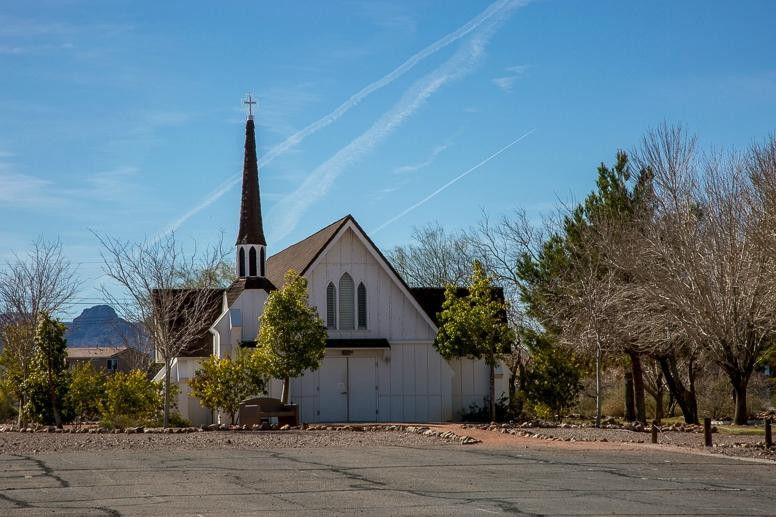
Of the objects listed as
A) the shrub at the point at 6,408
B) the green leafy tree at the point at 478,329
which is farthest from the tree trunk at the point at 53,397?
the green leafy tree at the point at 478,329

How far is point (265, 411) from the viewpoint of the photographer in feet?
94.6

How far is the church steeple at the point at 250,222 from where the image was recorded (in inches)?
1438

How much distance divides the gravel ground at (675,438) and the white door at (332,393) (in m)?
8.30

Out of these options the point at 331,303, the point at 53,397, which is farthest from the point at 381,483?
the point at 331,303

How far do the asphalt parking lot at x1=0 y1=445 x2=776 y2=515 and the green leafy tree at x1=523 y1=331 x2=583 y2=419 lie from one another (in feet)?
34.9

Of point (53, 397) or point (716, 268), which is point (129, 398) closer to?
point (53, 397)

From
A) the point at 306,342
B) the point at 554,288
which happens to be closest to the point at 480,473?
the point at 306,342

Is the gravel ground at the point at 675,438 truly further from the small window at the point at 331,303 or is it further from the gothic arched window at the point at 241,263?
the gothic arched window at the point at 241,263

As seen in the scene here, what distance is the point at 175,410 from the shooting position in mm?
33344

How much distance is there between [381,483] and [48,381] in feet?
61.1

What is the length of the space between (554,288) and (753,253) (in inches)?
A: 353

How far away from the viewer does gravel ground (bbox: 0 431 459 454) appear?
21297 mm

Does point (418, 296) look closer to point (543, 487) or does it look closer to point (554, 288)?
point (554, 288)

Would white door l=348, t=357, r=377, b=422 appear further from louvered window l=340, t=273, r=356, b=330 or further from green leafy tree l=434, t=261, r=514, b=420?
green leafy tree l=434, t=261, r=514, b=420
